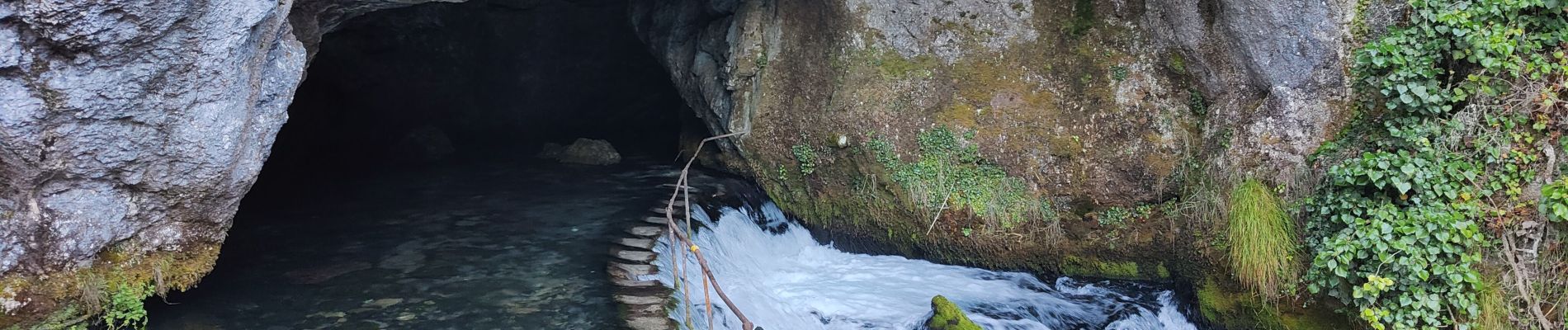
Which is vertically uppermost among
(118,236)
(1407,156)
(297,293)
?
(1407,156)

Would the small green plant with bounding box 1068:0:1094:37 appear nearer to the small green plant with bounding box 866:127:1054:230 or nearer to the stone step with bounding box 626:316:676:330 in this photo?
the small green plant with bounding box 866:127:1054:230

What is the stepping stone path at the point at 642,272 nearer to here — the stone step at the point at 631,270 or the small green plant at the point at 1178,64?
the stone step at the point at 631,270

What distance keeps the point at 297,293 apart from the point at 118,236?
119cm

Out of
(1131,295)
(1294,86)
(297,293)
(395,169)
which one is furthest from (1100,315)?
(395,169)

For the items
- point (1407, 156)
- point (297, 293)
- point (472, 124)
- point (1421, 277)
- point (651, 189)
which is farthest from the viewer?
point (472, 124)

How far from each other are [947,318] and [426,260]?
4102mm

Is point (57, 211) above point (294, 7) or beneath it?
beneath

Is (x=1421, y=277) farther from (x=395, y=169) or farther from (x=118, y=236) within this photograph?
(x=395, y=169)

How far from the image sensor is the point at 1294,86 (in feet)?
23.1

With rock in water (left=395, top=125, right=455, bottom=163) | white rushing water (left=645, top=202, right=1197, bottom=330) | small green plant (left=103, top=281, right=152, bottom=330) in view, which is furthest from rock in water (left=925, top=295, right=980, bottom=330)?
rock in water (left=395, top=125, right=455, bottom=163)

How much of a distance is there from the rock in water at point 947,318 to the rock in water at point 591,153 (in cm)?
680

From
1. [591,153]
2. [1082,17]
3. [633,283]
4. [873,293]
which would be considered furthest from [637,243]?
[591,153]

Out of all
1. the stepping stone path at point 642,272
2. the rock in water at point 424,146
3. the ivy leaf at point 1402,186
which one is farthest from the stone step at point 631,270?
the rock in water at point 424,146

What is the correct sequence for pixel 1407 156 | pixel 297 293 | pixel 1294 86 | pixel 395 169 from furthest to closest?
pixel 395 169 → pixel 1294 86 → pixel 297 293 → pixel 1407 156
